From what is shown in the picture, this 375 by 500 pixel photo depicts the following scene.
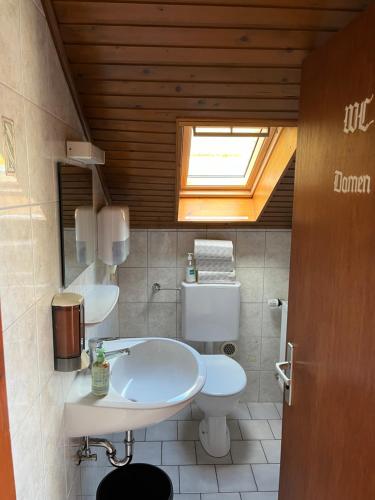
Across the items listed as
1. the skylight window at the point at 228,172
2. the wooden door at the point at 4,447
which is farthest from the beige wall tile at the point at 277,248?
the wooden door at the point at 4,447

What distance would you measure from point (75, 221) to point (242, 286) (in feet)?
5.35

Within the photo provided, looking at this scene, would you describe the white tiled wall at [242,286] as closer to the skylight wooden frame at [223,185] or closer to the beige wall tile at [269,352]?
the beige wall tile at [269,352]

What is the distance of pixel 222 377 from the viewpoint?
2432 mm

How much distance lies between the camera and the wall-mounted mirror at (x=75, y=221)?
134 centimetres

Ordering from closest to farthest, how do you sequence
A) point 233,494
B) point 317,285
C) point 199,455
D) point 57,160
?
point 317,285, point 57,160, point 233,494, point 199,455

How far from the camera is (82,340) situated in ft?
4.31

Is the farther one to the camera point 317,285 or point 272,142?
point 272,142

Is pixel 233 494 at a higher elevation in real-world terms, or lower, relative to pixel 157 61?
lower

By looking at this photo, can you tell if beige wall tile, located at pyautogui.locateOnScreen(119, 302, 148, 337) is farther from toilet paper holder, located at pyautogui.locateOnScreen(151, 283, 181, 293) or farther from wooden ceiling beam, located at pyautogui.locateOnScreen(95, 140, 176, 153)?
wooden ceiling beam, located at pyautogui.locateOnScreen(95, 140, 176, 153)

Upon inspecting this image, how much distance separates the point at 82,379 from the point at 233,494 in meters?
1.19

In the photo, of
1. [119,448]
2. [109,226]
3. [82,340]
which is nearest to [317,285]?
[82,340]

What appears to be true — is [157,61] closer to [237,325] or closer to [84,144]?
[84,144]

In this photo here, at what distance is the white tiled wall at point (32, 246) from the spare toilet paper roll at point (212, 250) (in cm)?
144

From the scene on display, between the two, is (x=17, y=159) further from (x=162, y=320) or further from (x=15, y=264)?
(x=162, y=320)
